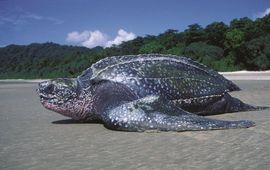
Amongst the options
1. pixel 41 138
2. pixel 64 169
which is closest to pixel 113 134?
pixel 41 138

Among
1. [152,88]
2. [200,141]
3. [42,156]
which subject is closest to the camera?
[42,156]

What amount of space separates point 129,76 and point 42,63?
2188 inches

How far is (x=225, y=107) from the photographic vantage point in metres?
4.30

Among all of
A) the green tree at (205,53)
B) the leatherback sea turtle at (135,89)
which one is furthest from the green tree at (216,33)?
the leatherback sea turtle at (135,89)

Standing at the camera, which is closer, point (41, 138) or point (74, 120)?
point (41, 138)

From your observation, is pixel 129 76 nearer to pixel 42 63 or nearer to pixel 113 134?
pixel 113 134

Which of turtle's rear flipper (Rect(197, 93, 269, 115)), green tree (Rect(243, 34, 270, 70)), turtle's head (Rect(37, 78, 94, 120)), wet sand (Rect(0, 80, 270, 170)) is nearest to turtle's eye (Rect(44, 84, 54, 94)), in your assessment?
turtle's head (Rect(37, 78, 94, 120))

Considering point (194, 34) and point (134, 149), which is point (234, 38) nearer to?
point (194, 34)

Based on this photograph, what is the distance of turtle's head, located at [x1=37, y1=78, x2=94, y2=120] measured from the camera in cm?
387

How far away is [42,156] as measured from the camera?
2.45m

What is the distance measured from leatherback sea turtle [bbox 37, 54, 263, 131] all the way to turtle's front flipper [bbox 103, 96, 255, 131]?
0.04 ft

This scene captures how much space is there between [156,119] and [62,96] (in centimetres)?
120

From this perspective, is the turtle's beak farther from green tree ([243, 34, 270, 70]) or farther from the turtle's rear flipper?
green tree ([243, 34, 270, 70])

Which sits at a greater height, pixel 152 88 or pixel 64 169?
pixel 152 88
